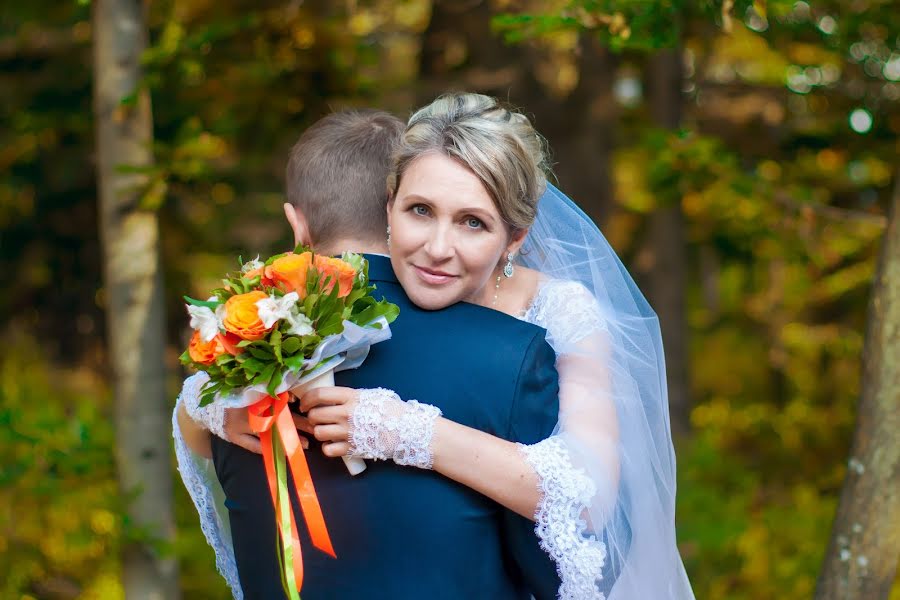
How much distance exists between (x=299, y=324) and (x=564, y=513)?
2.53 feet

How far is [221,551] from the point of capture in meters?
3.29

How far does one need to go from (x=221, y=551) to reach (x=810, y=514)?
524 centimetres

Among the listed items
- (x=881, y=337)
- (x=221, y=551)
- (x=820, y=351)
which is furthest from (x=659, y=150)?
(x=820, y=351)

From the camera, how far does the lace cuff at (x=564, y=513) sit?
7.68ft

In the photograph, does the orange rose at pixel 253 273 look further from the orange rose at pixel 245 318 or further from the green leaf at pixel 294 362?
the green leaf at pixel 294 362

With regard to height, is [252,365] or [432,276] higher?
[432,276]

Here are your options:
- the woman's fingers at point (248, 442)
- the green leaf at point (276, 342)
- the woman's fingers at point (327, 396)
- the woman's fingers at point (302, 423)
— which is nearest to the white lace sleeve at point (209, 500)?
the woman's fingers at point (248, 442)

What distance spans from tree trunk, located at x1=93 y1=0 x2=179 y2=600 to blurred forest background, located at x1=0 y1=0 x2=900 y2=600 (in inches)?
2.5

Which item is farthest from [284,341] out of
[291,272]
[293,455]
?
[293,455]

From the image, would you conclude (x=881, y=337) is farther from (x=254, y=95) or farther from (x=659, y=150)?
(x=254, y=95)

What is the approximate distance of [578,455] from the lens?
2.39m

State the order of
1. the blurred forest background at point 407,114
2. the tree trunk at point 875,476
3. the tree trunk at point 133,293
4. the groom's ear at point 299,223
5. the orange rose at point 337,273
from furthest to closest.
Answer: the blurred forest background at point 407,114 < the tree trunk at point 133,293 < the tree trunk at point 875,476 < the groom's ear at point 299,223 < the orange rose at point 337,273

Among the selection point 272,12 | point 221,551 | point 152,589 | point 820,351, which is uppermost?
point 272,12

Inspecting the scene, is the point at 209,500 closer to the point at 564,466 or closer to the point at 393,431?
the point at 393,431
